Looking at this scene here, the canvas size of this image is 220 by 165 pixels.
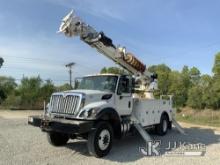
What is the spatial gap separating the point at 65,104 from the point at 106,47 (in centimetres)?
334

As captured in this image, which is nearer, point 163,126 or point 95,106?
point 95,106

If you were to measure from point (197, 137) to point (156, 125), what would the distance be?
5.84 feet

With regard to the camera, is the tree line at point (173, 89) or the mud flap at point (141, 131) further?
the tree line at point (173, 89)

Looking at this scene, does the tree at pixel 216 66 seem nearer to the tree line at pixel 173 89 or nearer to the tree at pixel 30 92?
the tree line at pixel 173 89

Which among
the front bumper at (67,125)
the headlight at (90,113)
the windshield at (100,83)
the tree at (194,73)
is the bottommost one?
the front bumper at (67,125)

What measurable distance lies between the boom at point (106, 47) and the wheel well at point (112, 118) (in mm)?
3028

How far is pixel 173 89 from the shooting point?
6166 centimetres

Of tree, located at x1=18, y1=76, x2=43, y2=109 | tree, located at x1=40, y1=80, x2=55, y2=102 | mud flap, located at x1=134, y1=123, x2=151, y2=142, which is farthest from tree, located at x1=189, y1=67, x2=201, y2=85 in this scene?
mud flap, located at x1=134, y1=123, x2=151, y2=142

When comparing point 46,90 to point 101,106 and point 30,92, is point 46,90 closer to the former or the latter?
point 30,92

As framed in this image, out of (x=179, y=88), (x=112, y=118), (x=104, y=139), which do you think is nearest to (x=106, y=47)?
(x=112, y=118)

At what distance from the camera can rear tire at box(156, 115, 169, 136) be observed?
14.0 metres

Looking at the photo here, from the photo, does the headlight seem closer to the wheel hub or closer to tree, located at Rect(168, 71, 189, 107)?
the wheel hub

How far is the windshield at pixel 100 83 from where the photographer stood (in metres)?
10.8

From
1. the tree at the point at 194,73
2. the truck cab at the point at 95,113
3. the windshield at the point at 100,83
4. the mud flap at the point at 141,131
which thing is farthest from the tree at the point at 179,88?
the windshield at the point at 100,83
